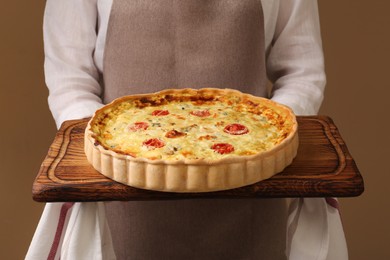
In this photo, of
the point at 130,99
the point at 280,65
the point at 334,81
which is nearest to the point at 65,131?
the point at 130,99

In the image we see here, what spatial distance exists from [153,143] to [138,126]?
0.12m

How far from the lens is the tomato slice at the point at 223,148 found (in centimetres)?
198

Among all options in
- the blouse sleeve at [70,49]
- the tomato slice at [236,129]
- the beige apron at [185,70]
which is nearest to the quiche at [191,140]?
the tomato slice at [236,129]

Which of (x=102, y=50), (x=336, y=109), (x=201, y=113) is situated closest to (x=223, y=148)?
(x=201, y=113)

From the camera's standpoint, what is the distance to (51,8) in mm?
2559

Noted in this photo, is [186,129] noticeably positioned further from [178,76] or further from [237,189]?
[178,76]

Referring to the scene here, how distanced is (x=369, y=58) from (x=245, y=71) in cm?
111

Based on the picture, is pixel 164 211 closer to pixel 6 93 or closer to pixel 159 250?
pixel 159 250

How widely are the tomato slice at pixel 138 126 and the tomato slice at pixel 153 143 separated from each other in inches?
3.3

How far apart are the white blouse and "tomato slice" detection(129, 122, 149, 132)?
1.11ft

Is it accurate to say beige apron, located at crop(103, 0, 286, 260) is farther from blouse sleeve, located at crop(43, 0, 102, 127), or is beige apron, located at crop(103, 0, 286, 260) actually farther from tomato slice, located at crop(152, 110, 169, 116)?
tomato slice, located at crop(152, 110, 169, 116)

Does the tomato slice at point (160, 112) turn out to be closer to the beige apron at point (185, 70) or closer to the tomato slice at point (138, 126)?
the tomato slice at point (138, 126)

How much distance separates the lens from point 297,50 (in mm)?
2570

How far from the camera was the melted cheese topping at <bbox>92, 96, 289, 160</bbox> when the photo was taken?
1989 millimetres
